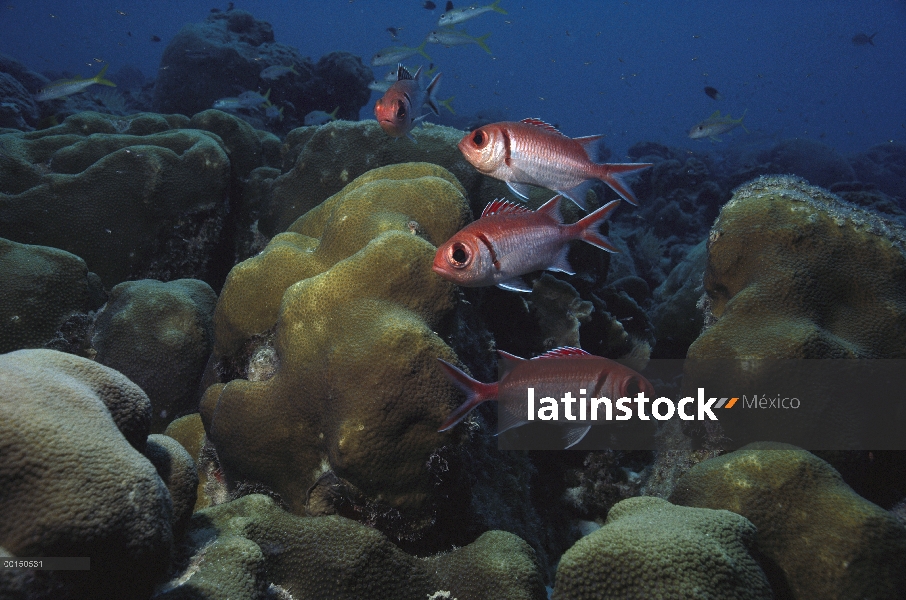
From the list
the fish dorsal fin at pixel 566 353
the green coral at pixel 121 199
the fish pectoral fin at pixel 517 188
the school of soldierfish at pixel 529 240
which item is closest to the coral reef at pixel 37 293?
the green coral at pixel 121 199

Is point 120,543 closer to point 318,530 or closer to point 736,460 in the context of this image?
point 318,530

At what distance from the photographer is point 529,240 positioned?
2.26 meters

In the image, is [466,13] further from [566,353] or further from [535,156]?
[566,353]

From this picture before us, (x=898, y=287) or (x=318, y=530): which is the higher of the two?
(x=898, y=287)

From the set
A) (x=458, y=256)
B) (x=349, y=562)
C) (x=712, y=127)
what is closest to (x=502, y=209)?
(x=458, y=256)

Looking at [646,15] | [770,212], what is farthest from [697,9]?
[770,212]

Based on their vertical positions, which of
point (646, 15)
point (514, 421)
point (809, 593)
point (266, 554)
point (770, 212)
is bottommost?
point (809, 593)

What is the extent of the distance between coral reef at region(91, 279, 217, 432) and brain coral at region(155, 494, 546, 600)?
6.55 ft

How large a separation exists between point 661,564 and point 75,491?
213cm

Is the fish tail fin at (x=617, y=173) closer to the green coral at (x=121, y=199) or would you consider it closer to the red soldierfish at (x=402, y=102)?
the red soldierfish at (x=402, y=102)

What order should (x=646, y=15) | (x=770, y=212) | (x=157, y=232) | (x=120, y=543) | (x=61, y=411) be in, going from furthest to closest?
(x=646, y=15)
(x=157, y=232)
(x=770, y=212)
(x=61, y=411)
(x=120, y=543)

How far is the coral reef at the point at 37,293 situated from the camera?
3689 mm

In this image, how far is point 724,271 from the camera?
3715 millimetres

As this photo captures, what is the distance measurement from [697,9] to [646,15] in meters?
15.0
